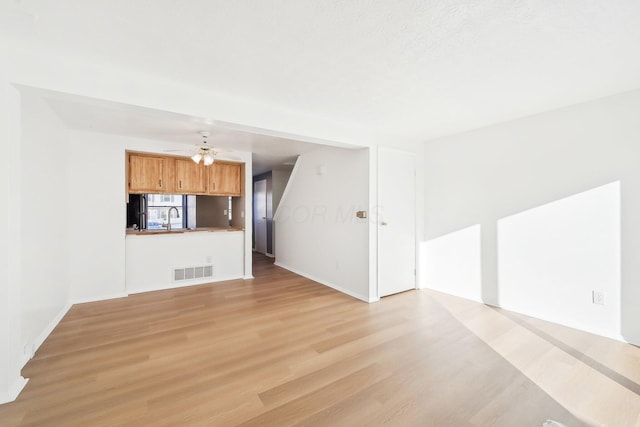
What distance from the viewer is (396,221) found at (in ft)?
13.0

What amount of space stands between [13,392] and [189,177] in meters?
3.29

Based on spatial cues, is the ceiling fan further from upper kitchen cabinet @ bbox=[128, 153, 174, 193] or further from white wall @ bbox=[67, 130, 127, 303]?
white wall @ bbox=[67, 130, 127, 303]

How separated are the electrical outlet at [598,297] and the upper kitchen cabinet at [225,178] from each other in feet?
16.5

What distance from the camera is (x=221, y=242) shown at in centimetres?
472

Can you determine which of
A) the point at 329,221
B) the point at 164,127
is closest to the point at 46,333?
the point at 164,127

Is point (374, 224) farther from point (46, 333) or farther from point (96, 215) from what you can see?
point (96, 215)

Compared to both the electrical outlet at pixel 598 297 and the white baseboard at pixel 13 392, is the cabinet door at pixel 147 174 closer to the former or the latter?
the white baseboard at pixel 13 392

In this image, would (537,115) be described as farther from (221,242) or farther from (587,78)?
(221,242)

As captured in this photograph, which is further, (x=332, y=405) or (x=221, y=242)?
(x=221, y=242)

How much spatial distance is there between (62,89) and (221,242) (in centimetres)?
319

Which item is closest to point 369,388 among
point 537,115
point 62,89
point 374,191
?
point 374,191

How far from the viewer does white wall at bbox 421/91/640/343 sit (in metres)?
2.52

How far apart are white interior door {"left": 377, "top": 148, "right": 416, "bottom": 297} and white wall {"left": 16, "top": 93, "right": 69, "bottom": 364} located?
3.65m

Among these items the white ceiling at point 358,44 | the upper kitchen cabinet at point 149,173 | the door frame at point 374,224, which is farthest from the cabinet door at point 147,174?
the door frame at point 374,224
